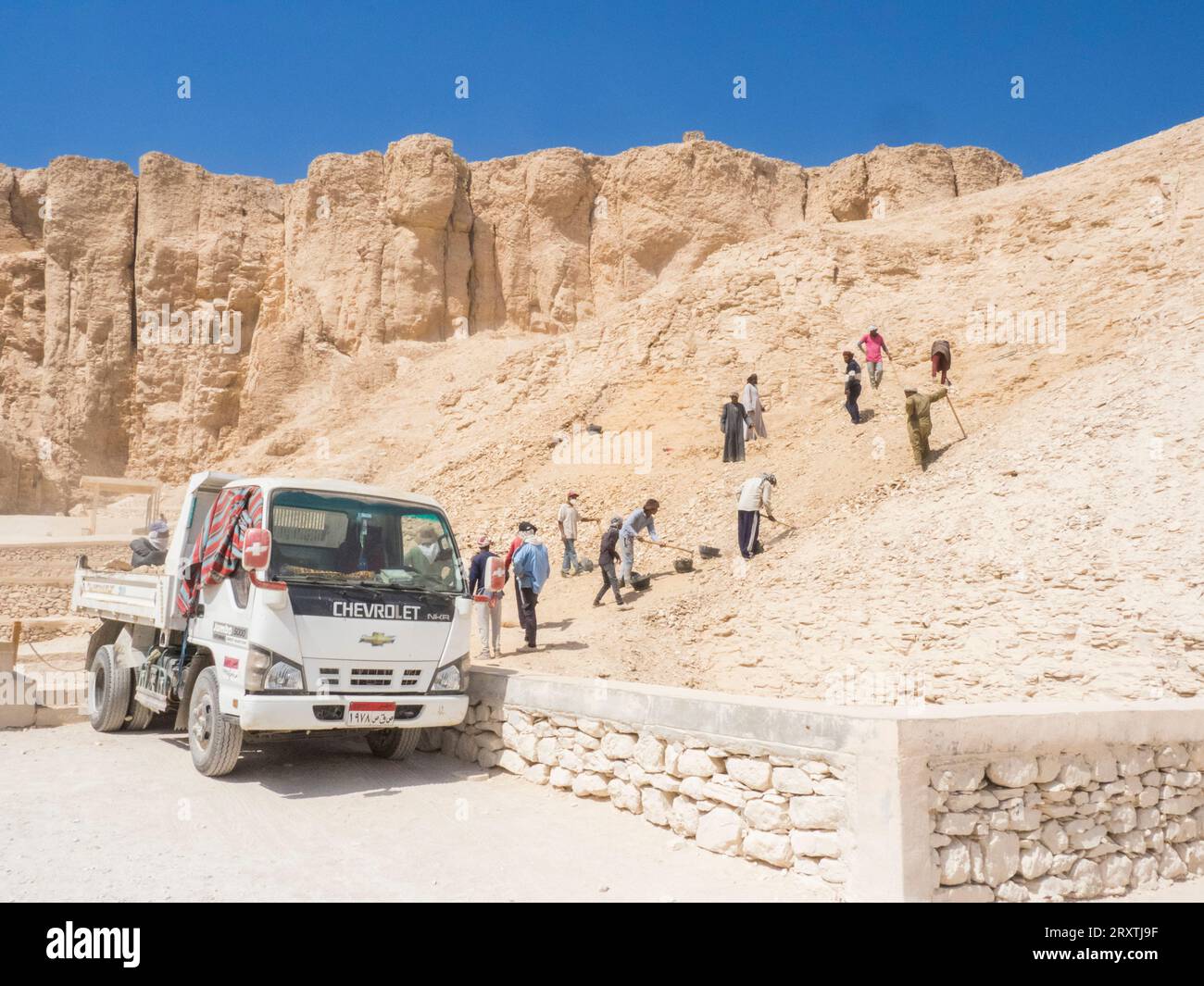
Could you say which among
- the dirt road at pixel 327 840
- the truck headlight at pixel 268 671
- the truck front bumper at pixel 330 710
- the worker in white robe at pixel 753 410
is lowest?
the dirt road at pixel 327 840

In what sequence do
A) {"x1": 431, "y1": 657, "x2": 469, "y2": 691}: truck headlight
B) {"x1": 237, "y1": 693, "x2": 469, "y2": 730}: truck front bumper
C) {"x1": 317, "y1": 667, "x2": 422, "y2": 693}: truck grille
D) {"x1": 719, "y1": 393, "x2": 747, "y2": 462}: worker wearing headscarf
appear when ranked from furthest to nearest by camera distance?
{"x1": 719, "y1": 393, "x2": 747, "y2": 462}: worker wearing headscarf, {"x1": 431, "y1": 657, "x2": 469, "y2": 691}: truck headlight, {"x1": 317, "y1": 667, "x2": 422, "y2": 693}: truck grille, {"x1": 237, "y1": 693, "x2": 469, "y2": 730}: truck front bumper

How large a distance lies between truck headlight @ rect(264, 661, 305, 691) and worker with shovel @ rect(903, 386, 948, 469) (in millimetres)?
11352

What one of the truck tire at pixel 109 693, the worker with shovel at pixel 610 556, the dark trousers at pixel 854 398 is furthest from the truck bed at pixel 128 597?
the dark trousers at pixel 854 398

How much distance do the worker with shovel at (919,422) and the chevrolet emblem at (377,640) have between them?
420 inches

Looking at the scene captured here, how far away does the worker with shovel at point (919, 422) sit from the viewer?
1494cm

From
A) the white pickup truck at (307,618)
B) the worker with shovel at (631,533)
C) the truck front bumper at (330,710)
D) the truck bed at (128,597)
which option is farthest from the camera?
the worker with shovel at (631,533)

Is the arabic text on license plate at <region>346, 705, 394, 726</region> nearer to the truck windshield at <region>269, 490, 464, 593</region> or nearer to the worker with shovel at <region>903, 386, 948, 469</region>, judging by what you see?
the truck windshield at <region>269, 490, 464, 593</region>

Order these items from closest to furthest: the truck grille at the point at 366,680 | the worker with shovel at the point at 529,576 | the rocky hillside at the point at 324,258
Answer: the truck grille at the point at 366,680 < the worker with shovel at the point at 529,576 < the rocky hillside at the point at 324,258

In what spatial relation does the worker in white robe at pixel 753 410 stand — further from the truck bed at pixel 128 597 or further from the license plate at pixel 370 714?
the license plate at pixel 370 714

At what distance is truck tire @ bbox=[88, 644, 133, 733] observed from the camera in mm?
9188

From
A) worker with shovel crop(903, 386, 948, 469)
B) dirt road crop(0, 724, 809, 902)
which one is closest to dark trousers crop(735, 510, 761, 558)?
worker with shovel crop(903, 386, 948, 469)

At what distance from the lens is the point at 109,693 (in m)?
9.19
